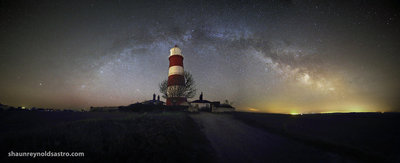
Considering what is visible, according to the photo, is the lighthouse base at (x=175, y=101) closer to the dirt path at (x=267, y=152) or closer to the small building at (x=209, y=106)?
the small building at (x=209, y=106)

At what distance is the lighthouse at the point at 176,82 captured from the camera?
34000 mm

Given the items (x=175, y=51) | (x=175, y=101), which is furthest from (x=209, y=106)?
(x=175, y=51)

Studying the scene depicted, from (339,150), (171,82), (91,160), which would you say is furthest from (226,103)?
(91,160)

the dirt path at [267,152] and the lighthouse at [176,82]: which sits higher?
the lighthouse at [176,82]

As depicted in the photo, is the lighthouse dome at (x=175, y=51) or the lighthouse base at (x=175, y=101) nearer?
the lighthouse base at (x=175, y=101)

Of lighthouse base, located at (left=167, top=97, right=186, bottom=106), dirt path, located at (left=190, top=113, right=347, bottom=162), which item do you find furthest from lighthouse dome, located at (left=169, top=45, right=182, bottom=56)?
dirt path, located at (left=190, top=113, right=347, bottom=162)

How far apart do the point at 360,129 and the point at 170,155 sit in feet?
66.0

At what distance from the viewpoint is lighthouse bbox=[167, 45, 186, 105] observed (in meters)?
34.0

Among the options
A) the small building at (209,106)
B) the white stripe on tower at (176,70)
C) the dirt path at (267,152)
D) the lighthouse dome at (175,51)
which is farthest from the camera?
the small building at (209,106)

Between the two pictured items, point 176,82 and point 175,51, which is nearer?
point 176,82

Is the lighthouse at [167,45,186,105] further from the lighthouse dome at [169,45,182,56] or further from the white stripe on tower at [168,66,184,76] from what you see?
the lighthouse dome at [169,45,182,56]

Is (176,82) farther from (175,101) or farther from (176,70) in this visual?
(175,101)

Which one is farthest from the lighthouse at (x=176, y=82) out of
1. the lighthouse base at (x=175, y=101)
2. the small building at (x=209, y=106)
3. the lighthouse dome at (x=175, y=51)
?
the small building at (x=209, y=106)

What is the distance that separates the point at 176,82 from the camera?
34.0 meters
